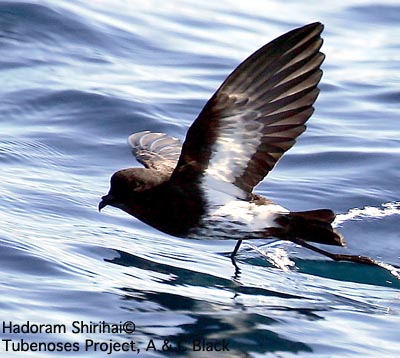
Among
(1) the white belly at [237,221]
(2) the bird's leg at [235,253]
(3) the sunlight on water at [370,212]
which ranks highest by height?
(3) the sunlight on water at [370,212]

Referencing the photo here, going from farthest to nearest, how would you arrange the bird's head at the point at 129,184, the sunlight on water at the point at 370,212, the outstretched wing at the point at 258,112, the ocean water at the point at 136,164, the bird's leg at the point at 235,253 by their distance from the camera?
the sunlight on water at the point at 370,212 → the bird's leg at the point at 235,253 → the bird's head at the point at 129,184 → the outstretched wing at the point at 258,112 → the ocean water at the point at 136,164

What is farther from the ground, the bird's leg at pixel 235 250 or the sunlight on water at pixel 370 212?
the sunlight on water at pixel 370 212

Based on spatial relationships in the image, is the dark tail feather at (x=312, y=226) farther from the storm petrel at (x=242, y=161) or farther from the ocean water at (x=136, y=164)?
the ocean water at (x=136, y=164)

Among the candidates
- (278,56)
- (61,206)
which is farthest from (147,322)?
(61,206)

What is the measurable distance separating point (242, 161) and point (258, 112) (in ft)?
0.94

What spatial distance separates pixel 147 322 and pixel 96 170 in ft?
10.1

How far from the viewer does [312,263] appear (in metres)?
7.14

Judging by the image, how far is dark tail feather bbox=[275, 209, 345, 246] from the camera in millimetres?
6258

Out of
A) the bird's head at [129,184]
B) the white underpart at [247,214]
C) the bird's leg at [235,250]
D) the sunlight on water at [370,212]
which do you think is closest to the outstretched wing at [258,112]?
the white underpart at [247,214]

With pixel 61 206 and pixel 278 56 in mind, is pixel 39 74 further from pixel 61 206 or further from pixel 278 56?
pixel 278 56

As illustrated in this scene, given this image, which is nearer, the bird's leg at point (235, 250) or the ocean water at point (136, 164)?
the ocean water at point (136, 164)

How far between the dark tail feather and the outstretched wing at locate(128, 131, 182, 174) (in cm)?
101

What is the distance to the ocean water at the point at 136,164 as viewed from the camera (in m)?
5.75

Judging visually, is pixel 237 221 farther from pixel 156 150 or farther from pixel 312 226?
pixel 156 150
